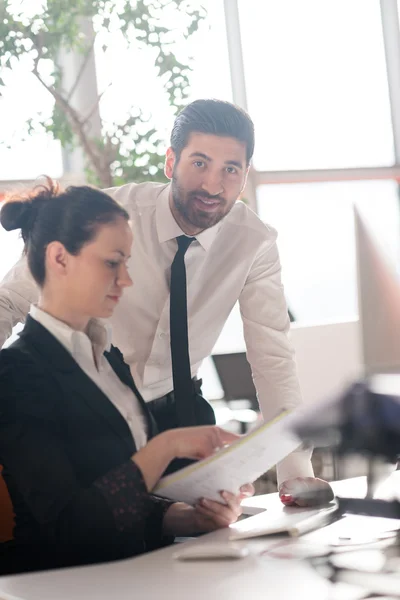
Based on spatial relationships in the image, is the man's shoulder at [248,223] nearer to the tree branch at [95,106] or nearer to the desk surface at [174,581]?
the tree branch at [95,106]

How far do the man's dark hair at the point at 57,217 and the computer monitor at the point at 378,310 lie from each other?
0.25 m

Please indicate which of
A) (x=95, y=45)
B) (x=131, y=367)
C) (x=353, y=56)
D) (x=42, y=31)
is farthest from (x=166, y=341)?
(x=353, y=56)

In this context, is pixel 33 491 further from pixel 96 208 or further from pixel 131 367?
pixel 96 208

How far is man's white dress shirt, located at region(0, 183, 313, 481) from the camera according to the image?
84 cm

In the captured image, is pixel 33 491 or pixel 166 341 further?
pixel 166 341

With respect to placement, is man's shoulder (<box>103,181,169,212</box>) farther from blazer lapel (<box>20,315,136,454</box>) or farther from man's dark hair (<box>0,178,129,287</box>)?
blazer lapel (<box>20,315,136,454</box>)

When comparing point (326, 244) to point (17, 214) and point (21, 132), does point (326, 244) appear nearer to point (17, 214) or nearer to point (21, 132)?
point (17, 214)

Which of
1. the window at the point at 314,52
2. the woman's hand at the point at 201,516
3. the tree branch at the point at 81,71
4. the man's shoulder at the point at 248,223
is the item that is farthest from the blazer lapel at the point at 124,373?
the window at the point at 314,52

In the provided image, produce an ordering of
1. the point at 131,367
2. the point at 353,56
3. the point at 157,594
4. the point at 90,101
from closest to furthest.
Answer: the point at 157,594 < the point at 131,367 < the point at 90,101 < the point at 353,56

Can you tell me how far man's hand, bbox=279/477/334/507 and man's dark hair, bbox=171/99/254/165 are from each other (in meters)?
0.41

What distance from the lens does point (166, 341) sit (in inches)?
34.7

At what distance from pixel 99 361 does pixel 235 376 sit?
34 centimetres

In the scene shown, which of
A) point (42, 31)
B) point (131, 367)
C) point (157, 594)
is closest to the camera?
point (157, 594)

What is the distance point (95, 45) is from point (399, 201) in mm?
529
